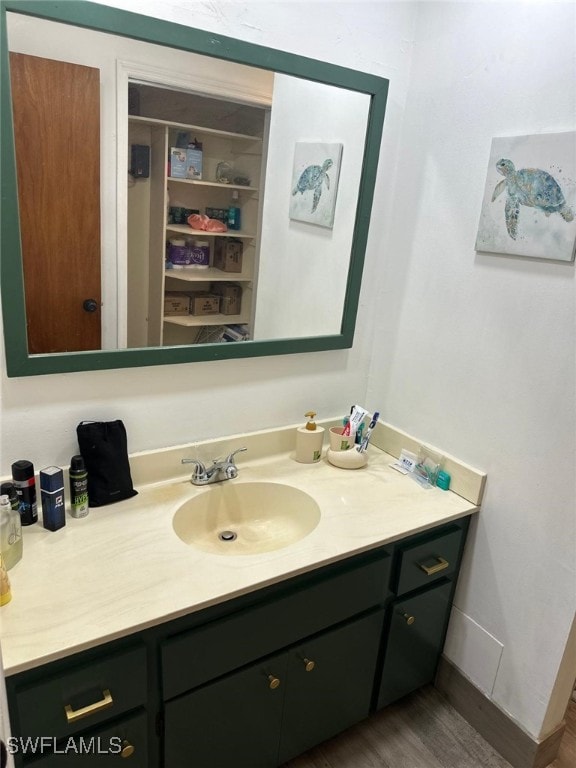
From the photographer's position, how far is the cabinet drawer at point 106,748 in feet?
3.42

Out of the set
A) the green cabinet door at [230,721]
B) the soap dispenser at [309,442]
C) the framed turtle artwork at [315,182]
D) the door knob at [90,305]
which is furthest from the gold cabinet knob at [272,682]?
the framed turtle artwork at [315,182]

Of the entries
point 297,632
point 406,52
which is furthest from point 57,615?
point 406,52

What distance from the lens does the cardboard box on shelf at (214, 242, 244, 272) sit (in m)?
1.46

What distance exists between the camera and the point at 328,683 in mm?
1472

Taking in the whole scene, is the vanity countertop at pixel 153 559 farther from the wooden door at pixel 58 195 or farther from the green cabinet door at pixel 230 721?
the wooden door at pixel 58 195

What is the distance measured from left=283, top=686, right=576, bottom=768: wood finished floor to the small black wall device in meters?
1.62

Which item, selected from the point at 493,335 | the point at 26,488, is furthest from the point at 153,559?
the point at 493,335

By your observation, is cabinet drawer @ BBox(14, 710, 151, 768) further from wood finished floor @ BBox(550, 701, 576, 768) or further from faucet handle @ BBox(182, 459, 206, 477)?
wood finished floor @ BBox(550, 701, 576, 768)

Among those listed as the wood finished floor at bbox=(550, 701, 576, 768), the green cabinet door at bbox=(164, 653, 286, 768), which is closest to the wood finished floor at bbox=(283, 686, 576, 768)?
the wood finished floor at bbox=(550, 701, 576, 768)

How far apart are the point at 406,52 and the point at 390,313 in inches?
29.9

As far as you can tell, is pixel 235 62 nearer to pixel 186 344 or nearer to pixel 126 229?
pixel 126 229

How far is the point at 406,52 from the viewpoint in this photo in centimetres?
162

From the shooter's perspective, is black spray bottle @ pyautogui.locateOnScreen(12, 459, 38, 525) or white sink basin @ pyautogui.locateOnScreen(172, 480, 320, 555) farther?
white sink basin @ pyautogui.locateOnScreen(172, 480, 320, 555)

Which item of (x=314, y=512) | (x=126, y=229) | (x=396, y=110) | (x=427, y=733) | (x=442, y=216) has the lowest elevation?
(x=427, y=733)
